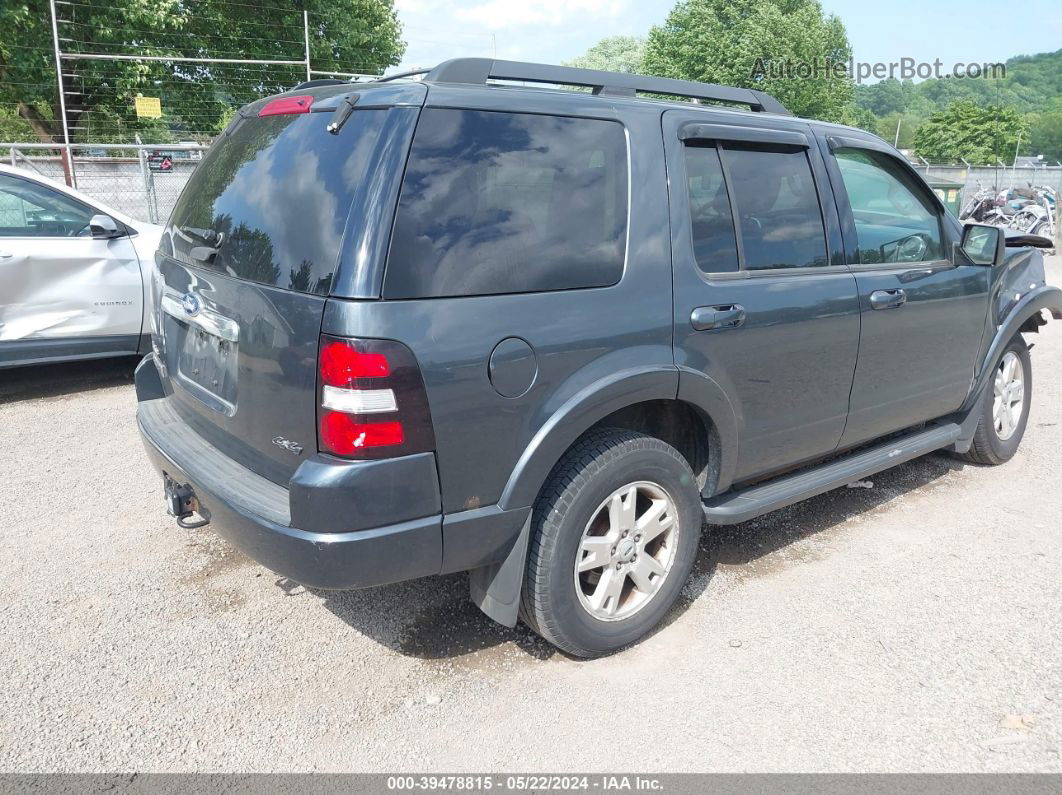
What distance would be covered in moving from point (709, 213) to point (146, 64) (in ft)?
67.6

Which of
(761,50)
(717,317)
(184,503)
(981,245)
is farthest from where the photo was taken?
(761,50)

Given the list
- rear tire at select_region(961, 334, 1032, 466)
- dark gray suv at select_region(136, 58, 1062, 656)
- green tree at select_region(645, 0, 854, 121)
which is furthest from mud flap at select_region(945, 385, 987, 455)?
green tree at select_region(645, 0, 854, 121)

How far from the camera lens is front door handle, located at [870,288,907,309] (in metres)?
3.80

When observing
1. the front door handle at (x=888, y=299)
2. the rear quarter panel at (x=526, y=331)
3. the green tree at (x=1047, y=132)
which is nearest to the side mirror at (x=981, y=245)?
the front door handle at (x=888, y=299)

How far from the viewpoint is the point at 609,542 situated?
302 centimetres

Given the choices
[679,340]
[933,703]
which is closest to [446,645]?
[679,340]

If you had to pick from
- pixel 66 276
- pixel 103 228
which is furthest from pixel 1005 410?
pixel 66 276

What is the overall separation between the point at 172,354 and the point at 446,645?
1.55 metres

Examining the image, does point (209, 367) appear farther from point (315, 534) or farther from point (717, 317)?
point (717, 317)

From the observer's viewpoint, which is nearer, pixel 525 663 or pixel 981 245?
pixel 525 663

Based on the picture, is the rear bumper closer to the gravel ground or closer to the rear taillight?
the rear taillight

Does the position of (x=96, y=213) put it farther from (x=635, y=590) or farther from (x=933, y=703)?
(x=933, y=703)

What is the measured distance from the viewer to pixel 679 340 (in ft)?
10.0

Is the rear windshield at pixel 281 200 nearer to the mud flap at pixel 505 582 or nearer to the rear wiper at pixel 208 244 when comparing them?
the rear wiper at pixel 208 244
